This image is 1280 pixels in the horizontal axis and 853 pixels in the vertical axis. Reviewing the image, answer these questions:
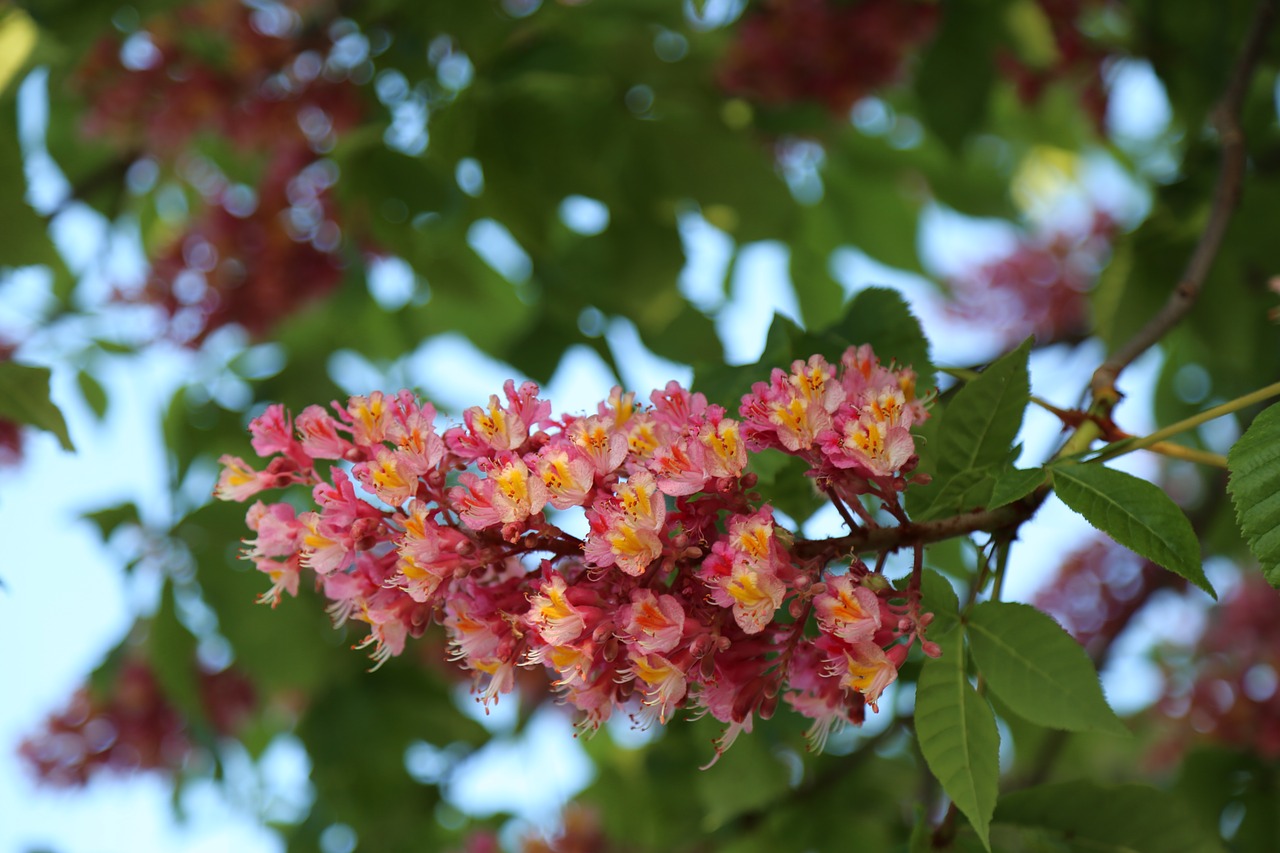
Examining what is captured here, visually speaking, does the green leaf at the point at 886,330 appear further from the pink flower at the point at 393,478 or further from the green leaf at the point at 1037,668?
the pink flower at the point at 393,478

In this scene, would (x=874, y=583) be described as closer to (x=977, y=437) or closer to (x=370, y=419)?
(x=977, y=437)

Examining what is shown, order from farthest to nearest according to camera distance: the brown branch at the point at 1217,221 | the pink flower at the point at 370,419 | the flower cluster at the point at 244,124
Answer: the flower cluster at the point at 244,124 → the brown branch at the point at 1217,221 → the pink flower at the point at 370,419

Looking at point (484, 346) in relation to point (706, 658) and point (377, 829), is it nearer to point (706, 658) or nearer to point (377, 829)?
point (377, 829)

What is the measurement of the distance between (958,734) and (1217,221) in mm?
1131

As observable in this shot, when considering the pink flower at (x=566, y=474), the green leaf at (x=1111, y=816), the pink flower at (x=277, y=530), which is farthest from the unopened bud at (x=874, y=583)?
the pink flower at (x=277, y=530)

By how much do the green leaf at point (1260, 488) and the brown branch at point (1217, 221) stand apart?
236mm

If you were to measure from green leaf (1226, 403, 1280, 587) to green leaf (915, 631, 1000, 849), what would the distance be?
331mm

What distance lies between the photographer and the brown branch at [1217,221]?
146cm

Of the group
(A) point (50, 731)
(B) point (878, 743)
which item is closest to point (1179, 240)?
(B) point (878, 743)

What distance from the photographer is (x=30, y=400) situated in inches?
65.7

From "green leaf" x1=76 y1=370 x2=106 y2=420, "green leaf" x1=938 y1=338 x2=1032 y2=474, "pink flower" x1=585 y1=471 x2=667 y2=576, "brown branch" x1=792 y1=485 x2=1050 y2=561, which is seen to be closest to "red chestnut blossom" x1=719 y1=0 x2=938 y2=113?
"green leaf" x1=938 y1=338 x2=1032 y2=474

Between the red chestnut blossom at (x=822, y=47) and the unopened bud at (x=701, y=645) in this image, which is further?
the red chestnut blossom at (x=822, y=47)

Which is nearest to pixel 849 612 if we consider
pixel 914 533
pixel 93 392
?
pixel 914 533

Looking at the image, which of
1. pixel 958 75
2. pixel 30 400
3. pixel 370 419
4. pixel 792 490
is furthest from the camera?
pixel 958 75
